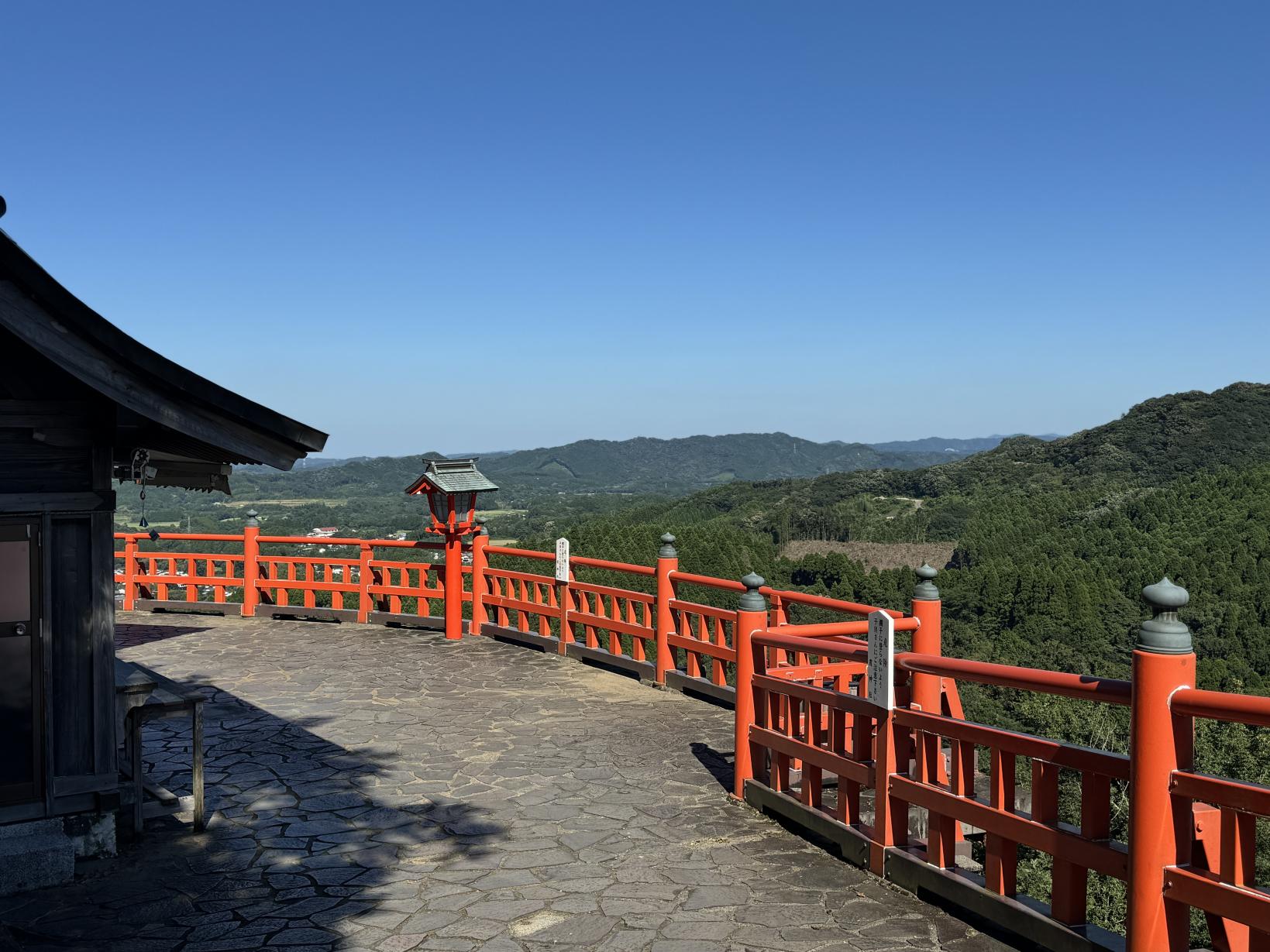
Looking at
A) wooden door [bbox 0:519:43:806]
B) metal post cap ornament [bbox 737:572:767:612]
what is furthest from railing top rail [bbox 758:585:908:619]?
wooden door [bbox 0:519:43:806]

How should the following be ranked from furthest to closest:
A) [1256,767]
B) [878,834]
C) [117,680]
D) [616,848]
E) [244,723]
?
[1256,767]
[244,723]
[117,680]
[616,848]
[878,834]

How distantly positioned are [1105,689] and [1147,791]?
411 mm

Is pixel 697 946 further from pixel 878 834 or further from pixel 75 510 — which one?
pixel 75 510

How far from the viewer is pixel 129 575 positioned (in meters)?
16.3

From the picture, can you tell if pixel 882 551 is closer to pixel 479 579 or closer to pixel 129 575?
pixel 129 575

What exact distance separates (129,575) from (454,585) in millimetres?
6033

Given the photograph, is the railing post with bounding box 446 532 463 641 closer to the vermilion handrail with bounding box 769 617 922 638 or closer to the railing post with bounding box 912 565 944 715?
the vermilion handrail with bounding box 769 617 922 638

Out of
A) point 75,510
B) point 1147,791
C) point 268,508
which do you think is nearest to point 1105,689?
point 1147,791

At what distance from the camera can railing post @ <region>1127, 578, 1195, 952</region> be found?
3.57 metres

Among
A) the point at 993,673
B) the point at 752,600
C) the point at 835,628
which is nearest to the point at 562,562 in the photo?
the point at 752,600

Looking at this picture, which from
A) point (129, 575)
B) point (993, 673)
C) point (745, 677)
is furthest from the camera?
point (129, 575)

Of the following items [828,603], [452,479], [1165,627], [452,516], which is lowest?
[828,603]

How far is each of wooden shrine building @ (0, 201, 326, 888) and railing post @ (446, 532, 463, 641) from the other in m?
8.01

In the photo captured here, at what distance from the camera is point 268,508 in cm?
10350
